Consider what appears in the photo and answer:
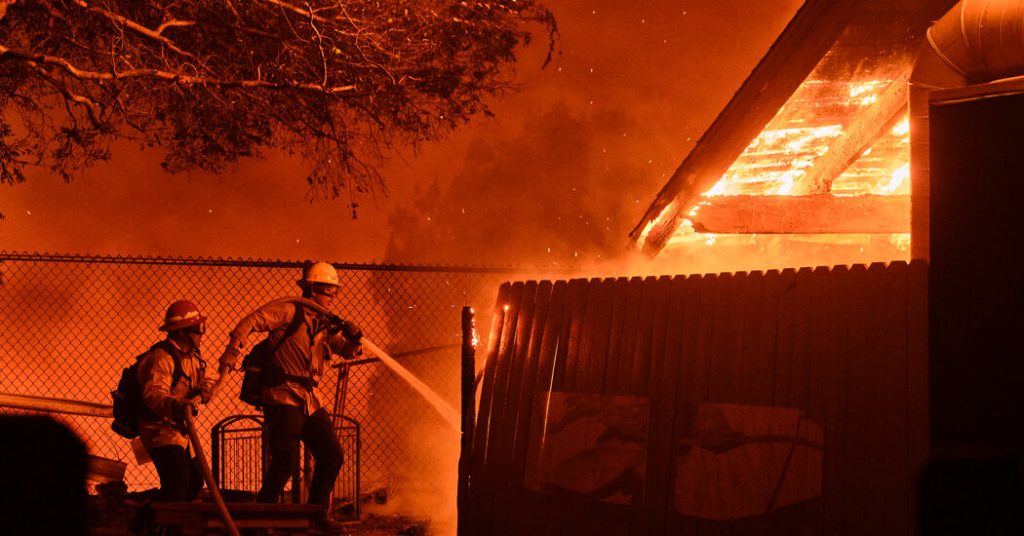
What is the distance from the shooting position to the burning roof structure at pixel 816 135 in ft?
15.8

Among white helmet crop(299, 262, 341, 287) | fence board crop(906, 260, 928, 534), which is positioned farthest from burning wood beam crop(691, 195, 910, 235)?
fence board crop(906, 260, 928, 534)

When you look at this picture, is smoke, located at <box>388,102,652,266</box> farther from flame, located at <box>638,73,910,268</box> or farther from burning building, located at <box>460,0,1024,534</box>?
burning building, located at <box>460,0,1024,534</box>

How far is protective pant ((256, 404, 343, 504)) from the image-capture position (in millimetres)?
6074

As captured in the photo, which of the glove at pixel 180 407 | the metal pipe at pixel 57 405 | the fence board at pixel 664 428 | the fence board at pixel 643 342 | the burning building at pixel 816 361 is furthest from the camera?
the metal pipe at pixel 57 405

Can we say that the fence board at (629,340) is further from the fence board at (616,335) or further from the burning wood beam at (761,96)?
the burning wood beam at (761,96)

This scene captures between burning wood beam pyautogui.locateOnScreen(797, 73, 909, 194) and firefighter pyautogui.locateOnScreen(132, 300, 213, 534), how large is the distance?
5.05 m

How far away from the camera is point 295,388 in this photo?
248 inches

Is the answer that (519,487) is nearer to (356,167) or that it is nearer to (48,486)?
(48,486)

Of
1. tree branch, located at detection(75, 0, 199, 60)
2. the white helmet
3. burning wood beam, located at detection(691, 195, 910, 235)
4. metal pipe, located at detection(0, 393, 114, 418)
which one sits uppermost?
tree branch, located at detection(75, 0, 199, 60)

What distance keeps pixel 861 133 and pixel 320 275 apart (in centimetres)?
429

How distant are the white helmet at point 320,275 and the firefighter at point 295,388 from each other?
1.02 feet

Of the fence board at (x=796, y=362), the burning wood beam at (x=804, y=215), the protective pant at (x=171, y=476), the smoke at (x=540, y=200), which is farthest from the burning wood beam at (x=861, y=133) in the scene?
the smoke at (x=540, y=200)

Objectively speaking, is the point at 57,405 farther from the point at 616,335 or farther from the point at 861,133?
the point at 861,133

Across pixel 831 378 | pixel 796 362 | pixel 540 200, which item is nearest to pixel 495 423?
pixel 796 362
